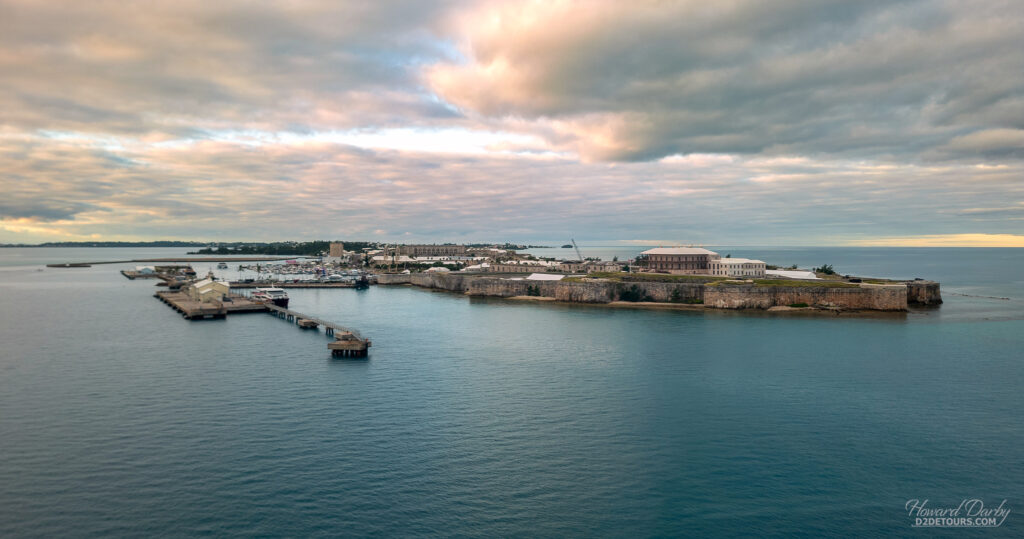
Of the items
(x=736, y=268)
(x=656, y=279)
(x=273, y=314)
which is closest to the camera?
(x=273, y=314)

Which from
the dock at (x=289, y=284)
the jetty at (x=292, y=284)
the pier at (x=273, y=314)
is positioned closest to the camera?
the pier at (x=273, y=314)

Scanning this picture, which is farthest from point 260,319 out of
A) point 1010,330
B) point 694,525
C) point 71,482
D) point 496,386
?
point 1010,330

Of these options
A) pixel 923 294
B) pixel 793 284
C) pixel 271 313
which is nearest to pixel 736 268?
pixel 793 284

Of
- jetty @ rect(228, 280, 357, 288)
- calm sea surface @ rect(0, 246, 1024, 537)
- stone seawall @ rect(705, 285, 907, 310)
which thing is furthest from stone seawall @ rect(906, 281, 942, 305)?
jetty @ rect(228, 280, 357, 288)

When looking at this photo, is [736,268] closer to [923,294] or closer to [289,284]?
[923,294]
